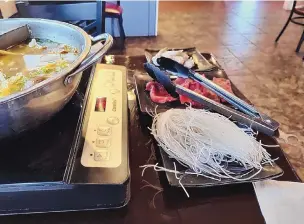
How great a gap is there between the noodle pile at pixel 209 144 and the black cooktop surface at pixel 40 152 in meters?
0.19

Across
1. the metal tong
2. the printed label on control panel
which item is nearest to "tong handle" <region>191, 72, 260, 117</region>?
the metal tong

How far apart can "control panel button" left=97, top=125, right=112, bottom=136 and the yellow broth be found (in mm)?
137

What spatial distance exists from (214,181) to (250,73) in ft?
7.62

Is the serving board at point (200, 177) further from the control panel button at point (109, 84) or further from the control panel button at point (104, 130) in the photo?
the control panel button at point (109, 84)

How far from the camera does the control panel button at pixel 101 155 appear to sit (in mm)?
558

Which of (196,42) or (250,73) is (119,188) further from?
(196,42)

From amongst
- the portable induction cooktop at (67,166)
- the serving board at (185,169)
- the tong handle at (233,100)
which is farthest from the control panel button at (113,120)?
the tong handle at (233,100)

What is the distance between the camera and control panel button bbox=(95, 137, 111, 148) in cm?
59

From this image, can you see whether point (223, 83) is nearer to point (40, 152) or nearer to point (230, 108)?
point (230, 108)

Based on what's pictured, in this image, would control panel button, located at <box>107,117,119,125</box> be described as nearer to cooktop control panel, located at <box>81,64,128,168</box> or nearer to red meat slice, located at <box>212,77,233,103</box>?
cooktop control panel, located at <box>81,64,128,168</box>

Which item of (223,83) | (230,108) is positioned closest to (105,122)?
(230,108)

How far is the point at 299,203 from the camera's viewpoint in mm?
582

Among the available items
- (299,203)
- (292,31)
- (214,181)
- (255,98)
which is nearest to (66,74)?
(214,181)

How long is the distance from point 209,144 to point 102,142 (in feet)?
0.67
